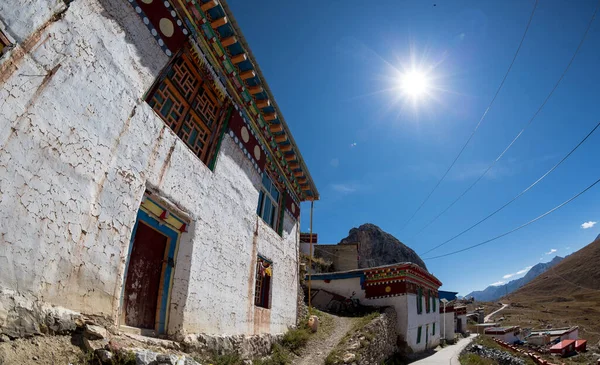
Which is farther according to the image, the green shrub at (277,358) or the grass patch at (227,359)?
the green shrub at (277,358)

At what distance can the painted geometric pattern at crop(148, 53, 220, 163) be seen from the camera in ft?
19.0

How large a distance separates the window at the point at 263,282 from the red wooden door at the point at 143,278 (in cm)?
363

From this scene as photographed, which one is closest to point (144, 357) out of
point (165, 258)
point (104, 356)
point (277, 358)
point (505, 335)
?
point (104, 356)

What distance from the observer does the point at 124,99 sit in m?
4.62

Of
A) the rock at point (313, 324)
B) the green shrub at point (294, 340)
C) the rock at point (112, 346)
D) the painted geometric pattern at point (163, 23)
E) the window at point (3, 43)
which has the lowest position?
the green shrub at point (294, 340)

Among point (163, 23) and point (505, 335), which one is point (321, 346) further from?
point (505, 335)

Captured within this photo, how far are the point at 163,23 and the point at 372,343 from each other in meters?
11.9

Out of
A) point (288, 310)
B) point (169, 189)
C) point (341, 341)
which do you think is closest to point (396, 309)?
point (341, 341)

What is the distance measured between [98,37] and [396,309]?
17442 mm

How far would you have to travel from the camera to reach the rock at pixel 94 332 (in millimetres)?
3551

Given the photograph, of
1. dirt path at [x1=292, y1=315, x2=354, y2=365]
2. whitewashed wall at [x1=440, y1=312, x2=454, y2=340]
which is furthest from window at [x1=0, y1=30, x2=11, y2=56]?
whitewashed wall at [x1=440, y1=312, x2=454, y2=340]

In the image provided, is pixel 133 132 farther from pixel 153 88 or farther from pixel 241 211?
pixel 241 211

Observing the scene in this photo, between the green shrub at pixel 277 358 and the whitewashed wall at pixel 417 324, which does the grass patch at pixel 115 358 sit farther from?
the whitewashed wall at pixel 417 324

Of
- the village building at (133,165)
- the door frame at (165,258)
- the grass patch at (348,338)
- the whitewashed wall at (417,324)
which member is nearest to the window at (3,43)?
the village building at (133,165)
